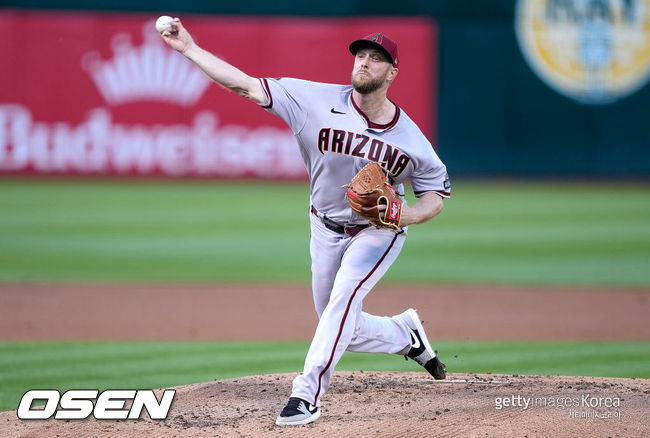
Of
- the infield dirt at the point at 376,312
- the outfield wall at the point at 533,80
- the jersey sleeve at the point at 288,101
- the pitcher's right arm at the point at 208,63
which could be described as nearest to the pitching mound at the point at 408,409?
the infield dirt at the point at 376,312

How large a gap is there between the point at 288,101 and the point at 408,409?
5.77ft

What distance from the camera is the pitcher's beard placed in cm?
494

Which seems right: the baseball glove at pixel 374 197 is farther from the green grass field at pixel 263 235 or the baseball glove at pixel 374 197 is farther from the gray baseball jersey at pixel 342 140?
the green grass field at pixel 263 235

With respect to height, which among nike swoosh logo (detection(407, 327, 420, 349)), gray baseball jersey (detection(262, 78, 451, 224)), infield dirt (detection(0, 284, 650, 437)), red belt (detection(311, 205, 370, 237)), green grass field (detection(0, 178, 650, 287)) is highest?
gray baseball jersey (detection(262, 78, 451, 224))

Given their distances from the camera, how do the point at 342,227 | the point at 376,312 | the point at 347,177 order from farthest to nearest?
the point at 376,312
the point at 342,227
the point at 347,177

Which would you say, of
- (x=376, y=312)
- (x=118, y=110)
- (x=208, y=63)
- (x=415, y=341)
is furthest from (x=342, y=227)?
(x=118, y=110)

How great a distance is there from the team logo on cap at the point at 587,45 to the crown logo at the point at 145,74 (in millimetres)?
6645

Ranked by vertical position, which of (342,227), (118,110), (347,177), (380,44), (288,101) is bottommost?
(342,227)

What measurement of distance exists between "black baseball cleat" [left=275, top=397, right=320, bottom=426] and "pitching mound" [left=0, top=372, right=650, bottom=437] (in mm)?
39

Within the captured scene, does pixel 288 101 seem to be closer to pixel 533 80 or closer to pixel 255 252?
pixel 255 252

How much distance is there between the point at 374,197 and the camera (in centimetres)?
471

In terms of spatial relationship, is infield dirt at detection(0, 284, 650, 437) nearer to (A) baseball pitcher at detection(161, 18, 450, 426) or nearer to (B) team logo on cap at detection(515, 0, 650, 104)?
(A) baseball pitcher at detection(161, 18, 450, 426)

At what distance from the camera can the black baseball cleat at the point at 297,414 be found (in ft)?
15.1

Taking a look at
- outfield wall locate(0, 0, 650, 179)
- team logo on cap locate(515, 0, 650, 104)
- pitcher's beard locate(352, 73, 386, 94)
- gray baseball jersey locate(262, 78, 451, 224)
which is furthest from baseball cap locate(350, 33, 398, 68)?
team logo on cap locate(515, 0, 650, 104)
